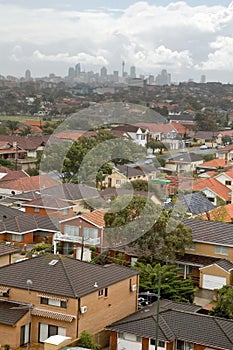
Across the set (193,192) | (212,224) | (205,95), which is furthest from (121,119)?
(205,95)

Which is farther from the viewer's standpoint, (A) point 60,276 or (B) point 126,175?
(B) point 126,175

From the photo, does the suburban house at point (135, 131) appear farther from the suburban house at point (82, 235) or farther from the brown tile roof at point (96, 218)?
the suburban house at point (82, 235)

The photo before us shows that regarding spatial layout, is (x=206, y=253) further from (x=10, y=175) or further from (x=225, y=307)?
(x=10, y=175)

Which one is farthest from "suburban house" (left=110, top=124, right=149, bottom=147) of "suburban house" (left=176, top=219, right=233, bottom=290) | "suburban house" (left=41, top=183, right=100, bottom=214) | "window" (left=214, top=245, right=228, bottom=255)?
"window" (left=214, top=245, right=228, bottom=255)

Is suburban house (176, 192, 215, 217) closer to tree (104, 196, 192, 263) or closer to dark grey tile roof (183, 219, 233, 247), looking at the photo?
dark grey tile roof (183, 219, 233, 247)

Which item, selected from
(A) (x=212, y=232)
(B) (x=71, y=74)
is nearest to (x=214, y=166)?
(A) (x=212, y=232)

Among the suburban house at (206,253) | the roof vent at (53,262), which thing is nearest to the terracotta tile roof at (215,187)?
the suburban house at (206,253)

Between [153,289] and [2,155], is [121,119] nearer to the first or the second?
[2,155]
